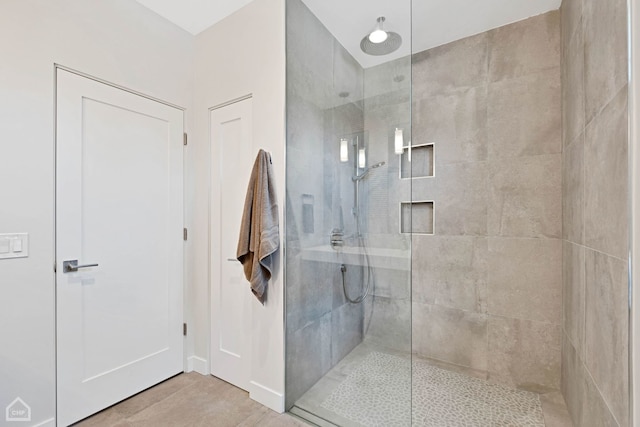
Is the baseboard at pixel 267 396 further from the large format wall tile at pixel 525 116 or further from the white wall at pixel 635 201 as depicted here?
the large format wall tile at pixel 525 116

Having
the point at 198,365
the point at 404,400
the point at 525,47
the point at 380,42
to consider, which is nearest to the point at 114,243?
the point at 198,365

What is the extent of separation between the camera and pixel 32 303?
1.49 m

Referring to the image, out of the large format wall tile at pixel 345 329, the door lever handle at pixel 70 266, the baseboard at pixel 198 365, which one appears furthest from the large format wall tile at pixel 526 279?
the door lever handle at pixel 70 266

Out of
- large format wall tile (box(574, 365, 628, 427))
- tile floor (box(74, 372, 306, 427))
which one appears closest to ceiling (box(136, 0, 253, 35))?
tile floor (box(74, 372, 306, 427))

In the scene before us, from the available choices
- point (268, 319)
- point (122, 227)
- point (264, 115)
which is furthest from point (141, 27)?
point (268, 319)

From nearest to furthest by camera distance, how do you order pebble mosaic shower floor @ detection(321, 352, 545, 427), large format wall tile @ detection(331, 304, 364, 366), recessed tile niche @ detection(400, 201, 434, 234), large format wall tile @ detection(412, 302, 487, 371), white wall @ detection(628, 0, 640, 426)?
white wall @ detection(628, 0, 640, 426), pebble mosaic shower floor @ detection(321, 352, 545, 427), large format wall tile @ detection(331, 304, 364, 366), large format wall tile @ detection(412, 302, 487, 371), recessed tile niche @ detection(400, 201, 434, 234)

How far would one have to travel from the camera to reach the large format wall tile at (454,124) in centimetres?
213

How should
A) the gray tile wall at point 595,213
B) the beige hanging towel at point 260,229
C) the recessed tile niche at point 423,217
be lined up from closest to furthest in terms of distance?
the gray tile wall at point 595,213 < the beige hanging towel at point 260,229 < the recessed tile niche at point 423,217

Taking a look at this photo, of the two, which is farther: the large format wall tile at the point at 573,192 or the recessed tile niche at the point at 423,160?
the recessed tile niche at the point at 423,160

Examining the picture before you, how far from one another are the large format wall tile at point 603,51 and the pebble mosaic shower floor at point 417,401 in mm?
1654

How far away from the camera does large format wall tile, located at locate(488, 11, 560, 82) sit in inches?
75.0

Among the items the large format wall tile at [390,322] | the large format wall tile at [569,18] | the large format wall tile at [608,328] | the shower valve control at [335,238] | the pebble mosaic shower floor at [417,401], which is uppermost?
the large format wall tile at [569,18]

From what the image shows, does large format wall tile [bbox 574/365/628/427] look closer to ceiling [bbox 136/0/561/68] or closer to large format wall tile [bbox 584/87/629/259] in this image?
large format wall tile [bbox 584/87/629/259]

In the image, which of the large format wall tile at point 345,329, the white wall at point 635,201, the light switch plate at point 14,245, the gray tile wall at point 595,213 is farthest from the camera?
the large format wall tile at point 345,329
